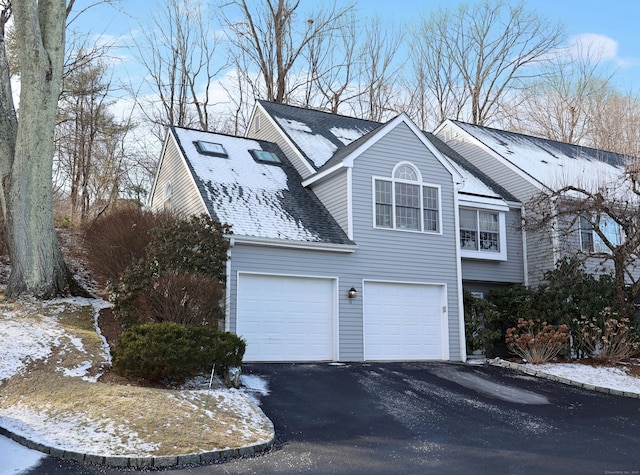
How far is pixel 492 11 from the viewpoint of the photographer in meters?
31.0

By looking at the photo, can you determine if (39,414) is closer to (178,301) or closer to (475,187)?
(178,301)

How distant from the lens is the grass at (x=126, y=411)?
694cm

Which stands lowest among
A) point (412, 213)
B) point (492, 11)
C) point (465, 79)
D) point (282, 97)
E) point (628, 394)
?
point (628, 394)

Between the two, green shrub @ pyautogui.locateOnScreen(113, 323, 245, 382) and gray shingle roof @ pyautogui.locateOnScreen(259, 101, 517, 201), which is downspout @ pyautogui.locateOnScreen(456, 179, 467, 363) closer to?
gray shingle roof @ pyautogui.locateOnScreen(259, 101, 517, 201)

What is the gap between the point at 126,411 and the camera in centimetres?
763

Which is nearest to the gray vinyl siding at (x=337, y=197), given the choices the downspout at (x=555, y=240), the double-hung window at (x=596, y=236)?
the downspout at (x=555, y=240)

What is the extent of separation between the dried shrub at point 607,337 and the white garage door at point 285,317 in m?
6.54

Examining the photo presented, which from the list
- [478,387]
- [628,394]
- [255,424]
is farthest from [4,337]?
[628,394]

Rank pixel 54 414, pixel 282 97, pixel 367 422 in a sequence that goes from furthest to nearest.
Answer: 1. pixel 282 97
2. pixel 367 422
3. pixel 54 414

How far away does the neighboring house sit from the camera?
17.7 meters

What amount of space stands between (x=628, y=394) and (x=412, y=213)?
626cm

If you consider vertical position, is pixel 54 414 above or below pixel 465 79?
below

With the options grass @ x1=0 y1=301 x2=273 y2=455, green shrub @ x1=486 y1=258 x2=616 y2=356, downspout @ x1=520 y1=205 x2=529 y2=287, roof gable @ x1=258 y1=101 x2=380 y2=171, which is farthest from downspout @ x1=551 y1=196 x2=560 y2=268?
grass @ x1=0 y1=301 x2=273 y2=455

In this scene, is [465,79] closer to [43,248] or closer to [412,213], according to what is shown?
[412,213]
